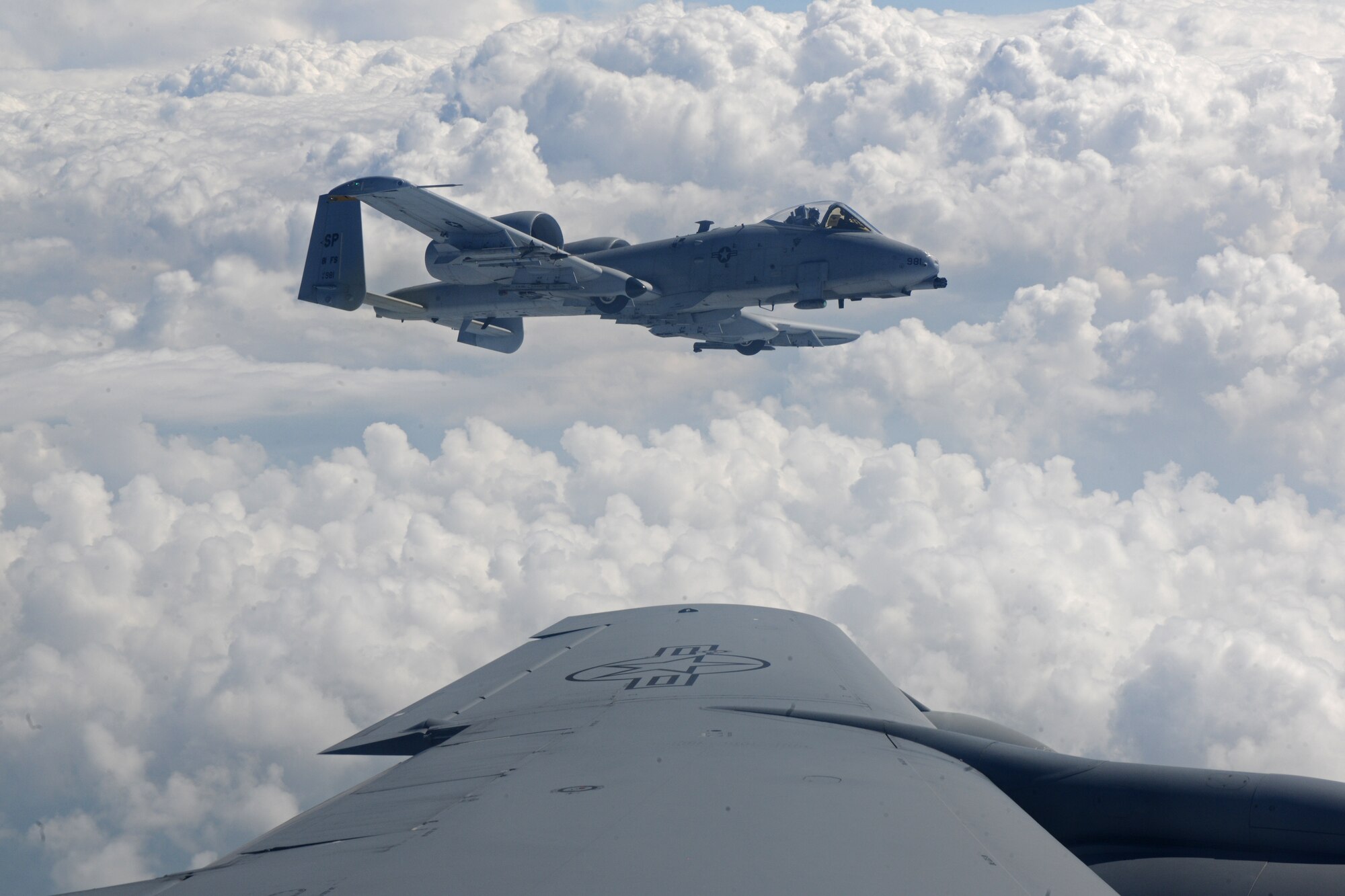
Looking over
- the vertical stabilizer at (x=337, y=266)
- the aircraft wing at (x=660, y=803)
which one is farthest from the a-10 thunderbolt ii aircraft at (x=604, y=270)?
the aircraft wing at (x=660, y=803)

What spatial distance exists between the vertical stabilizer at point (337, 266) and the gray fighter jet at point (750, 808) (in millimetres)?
21335

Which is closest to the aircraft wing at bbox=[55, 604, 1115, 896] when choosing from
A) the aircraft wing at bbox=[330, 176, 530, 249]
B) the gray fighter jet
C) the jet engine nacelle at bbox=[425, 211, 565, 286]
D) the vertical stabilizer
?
the gray fighter jet

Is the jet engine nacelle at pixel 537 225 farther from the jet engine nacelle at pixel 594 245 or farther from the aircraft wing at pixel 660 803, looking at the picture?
the aircraft wing at pixel 660 803

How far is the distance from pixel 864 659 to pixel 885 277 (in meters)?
16.8

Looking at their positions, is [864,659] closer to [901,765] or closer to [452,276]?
[901,765]

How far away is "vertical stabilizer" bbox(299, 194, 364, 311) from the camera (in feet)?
94.2

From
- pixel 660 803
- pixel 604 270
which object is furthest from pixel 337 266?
pixel 660 803

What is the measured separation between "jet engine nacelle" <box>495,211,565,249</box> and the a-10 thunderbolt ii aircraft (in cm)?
3

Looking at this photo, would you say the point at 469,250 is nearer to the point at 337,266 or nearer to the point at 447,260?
the point at 447,260

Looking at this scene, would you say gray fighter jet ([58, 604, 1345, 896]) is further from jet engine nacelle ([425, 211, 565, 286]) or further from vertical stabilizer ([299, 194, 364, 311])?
vertical stabilizer ([299, 194, 364, 311])

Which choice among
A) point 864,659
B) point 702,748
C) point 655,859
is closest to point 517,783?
point 702,748

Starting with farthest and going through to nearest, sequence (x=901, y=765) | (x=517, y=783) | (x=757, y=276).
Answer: (x=757, y=276)
(x=901, y=765)
(x=517, y=783)

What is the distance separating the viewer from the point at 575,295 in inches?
1084

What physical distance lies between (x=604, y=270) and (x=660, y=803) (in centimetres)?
2305
